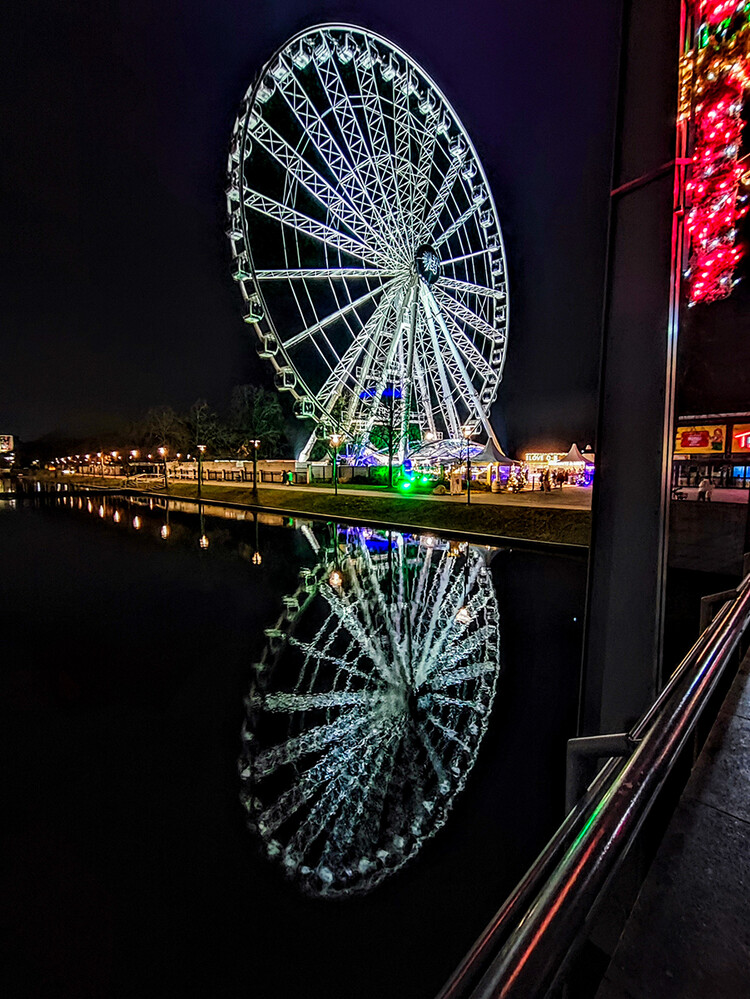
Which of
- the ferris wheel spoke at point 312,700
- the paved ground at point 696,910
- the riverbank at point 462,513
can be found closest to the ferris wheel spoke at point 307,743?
the ferris wheel spoke at point 312,700

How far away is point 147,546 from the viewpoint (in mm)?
15086

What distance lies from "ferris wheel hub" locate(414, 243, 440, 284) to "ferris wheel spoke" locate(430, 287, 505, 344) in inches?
86.4

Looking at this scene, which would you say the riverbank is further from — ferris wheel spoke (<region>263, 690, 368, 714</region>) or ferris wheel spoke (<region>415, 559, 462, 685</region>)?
ferris wheel spoke (<region>263, 690, 368, 714</region>)

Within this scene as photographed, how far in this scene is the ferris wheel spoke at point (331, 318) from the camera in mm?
19422

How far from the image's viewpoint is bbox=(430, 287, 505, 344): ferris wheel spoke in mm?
25969

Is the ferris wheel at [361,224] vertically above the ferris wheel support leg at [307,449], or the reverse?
the ferris wheel at [361,224]

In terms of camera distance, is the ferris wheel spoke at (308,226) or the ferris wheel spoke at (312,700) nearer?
the ferris wheel spoke at (312,700)

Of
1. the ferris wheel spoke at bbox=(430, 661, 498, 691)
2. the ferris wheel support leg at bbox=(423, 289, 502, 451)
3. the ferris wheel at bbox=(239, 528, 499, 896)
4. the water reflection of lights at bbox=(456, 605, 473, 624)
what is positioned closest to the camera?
the ferris wheel at bbox=(239, 528, 499, 896)

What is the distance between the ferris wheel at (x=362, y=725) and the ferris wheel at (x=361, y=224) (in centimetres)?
1320

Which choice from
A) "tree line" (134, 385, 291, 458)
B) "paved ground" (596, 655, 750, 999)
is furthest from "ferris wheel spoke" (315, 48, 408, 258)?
"tree line" (134, 385, 291, 458)

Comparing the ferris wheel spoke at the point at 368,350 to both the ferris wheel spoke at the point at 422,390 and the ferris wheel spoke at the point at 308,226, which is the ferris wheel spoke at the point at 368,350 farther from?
the ferris wheel spoke at the point at 422,390

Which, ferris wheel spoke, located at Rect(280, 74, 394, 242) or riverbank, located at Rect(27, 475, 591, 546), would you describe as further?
ferris wheel spoke, located at Rect(280, 74, 394, 242)

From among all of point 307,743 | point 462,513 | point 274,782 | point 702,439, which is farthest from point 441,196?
point 274,782

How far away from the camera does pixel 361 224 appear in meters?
20.7
